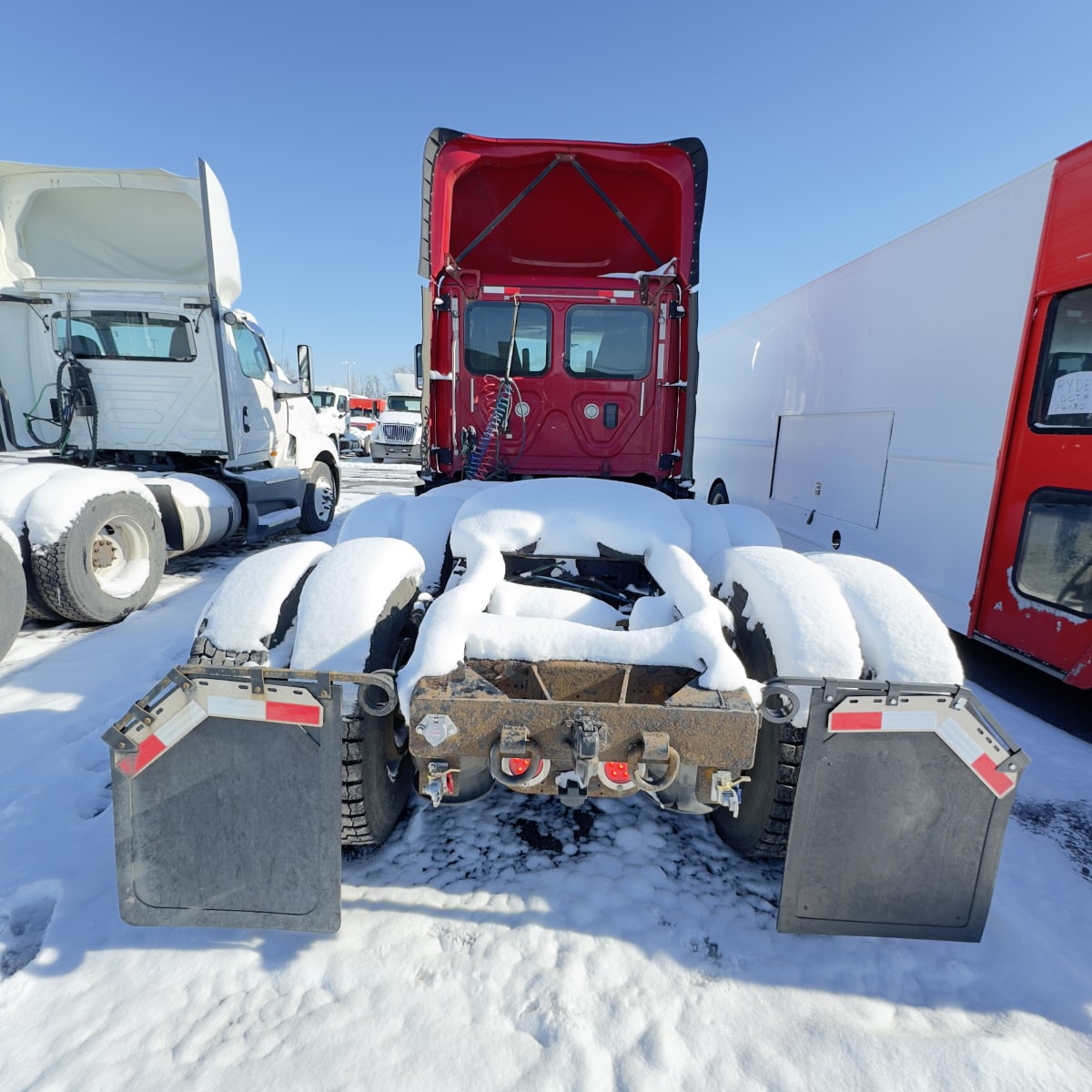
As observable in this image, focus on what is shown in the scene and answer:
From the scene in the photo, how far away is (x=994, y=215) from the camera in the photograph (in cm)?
451

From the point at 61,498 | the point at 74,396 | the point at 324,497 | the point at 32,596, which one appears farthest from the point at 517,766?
the point at 324,497

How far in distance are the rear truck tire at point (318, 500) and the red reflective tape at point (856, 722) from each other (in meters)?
8.34

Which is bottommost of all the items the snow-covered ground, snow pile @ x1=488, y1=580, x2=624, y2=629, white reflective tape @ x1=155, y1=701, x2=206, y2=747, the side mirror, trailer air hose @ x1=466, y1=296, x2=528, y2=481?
the snow-covered ground

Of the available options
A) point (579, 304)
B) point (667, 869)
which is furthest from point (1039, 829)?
point (579, 304)

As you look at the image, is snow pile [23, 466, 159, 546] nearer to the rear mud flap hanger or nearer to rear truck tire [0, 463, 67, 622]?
rear truck tire [0, 463, 67, 622]

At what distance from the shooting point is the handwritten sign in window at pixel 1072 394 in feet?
12.6

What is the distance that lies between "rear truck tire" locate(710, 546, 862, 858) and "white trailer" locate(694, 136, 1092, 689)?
9.21 ft

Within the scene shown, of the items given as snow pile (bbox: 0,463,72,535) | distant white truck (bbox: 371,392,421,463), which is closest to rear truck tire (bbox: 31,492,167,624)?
snow pile (bbox: 0,463,72,535)

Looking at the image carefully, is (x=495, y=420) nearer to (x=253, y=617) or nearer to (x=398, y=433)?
(x=253, y=617)

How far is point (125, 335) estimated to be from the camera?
21.7ft

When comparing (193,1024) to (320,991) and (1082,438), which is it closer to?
(320,991)

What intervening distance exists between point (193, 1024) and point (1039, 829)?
11.4ft

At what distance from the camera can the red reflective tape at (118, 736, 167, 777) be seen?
185cm

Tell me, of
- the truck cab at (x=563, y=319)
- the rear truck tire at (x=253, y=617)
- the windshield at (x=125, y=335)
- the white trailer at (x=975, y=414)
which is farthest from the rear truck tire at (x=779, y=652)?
the windshield at (x=125, y=335)
